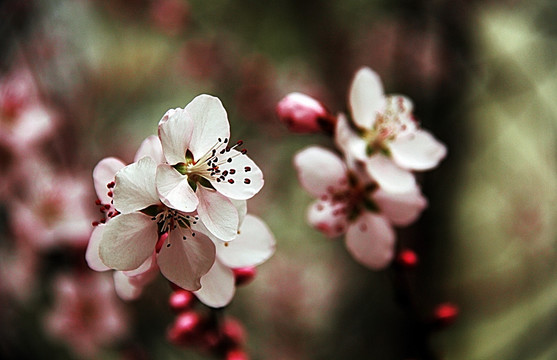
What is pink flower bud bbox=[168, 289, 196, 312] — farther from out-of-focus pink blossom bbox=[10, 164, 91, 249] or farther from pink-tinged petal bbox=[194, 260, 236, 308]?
out-of-focus pink blossom bbox=[10, 164, 91, 249]

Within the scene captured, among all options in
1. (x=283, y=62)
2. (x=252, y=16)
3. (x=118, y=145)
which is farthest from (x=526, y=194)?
(x=118, y=145)

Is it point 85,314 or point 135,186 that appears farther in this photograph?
point 85,314

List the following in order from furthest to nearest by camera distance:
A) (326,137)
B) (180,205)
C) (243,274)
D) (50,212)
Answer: (326,137), (50,212), (243,274), (180,205)

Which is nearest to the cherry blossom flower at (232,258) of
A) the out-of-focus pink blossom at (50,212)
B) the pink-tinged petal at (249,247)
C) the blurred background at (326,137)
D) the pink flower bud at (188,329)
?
the pink-tinged petal at (249,247)

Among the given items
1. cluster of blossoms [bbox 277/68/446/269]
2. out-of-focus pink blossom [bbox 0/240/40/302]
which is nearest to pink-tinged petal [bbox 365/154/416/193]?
cluster of blossoms [bbox 277/68/446/269]

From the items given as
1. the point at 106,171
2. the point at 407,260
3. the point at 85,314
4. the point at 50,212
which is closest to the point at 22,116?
the point at 50,212

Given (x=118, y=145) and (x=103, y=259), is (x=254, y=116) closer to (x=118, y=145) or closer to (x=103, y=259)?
(x=118, y=145)

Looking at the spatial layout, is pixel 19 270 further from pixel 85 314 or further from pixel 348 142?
pixel 348 142
